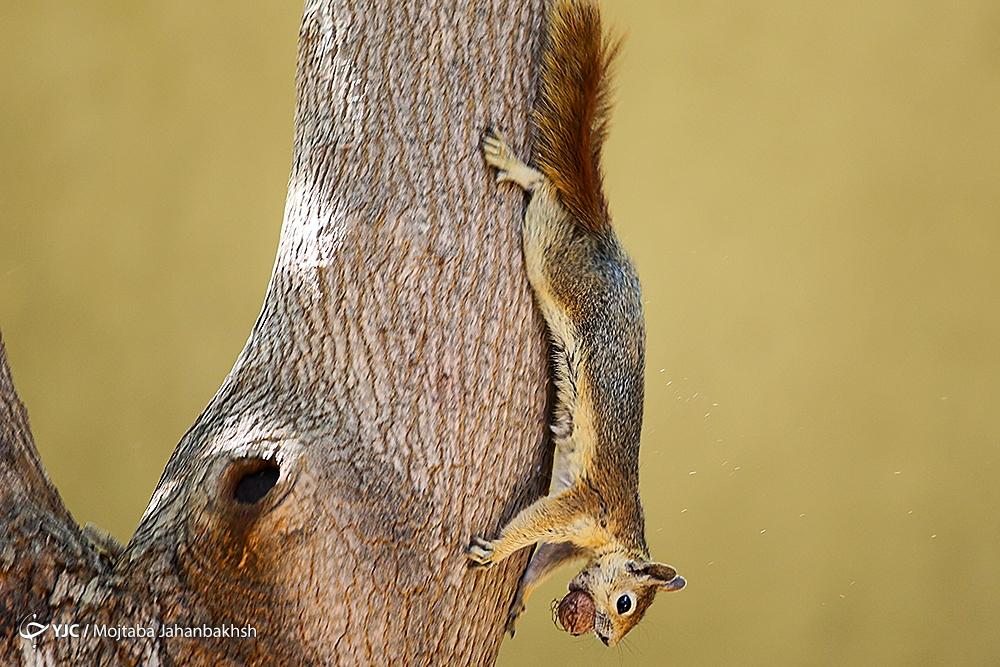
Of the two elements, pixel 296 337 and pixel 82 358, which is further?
pixel 82 358

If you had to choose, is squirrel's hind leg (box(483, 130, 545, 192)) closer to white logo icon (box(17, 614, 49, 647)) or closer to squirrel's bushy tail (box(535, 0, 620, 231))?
squirrel's bushy tail (box(535, 0, 620, 231))

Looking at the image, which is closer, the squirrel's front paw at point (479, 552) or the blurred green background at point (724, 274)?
the squirrel's front paw at point (479, 552)

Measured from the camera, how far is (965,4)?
4.09 meters

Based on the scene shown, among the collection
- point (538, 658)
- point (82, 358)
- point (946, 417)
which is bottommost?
point (538, 658)

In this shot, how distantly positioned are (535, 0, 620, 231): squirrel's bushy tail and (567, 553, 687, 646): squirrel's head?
53 cm

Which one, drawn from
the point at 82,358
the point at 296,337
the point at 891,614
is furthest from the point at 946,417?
the point at 296,337

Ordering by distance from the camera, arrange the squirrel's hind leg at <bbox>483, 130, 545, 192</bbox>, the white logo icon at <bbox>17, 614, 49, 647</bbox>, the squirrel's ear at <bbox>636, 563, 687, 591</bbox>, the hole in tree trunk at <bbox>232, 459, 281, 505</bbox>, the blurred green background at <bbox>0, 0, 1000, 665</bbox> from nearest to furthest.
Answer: the white logo icon at <bbox>17, 614, 49, 647</bbox>
the hole in tree trunk at <bbox>232, 459, 281, 505</bbox>
the squirrel's hind leg at <bbox>483, 130, 545, 192</bbox>
the squirrel's ear at <bbox>636, 563, 687, 591</bbox>
the blurred green background at <bbox>0, 0, 1000, 665</bbox>

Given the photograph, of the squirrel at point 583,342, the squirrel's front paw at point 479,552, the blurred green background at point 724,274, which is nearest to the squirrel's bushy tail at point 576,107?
the squirrel at point 583,342

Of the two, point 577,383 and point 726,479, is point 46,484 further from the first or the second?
point 726,479

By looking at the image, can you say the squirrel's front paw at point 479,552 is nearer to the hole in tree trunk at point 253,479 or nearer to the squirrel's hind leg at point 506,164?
the hole in tree trunk at point 253,479

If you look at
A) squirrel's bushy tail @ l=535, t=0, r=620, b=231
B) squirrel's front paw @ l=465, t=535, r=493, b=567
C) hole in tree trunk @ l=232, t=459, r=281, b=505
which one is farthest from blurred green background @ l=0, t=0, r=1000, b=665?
hole in tree trunk @ l=232, t=459, r=281, b=505

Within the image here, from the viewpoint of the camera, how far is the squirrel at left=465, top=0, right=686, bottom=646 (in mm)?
1802

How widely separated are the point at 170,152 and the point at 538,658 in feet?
6.48

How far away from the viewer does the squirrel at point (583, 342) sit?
1.80m
